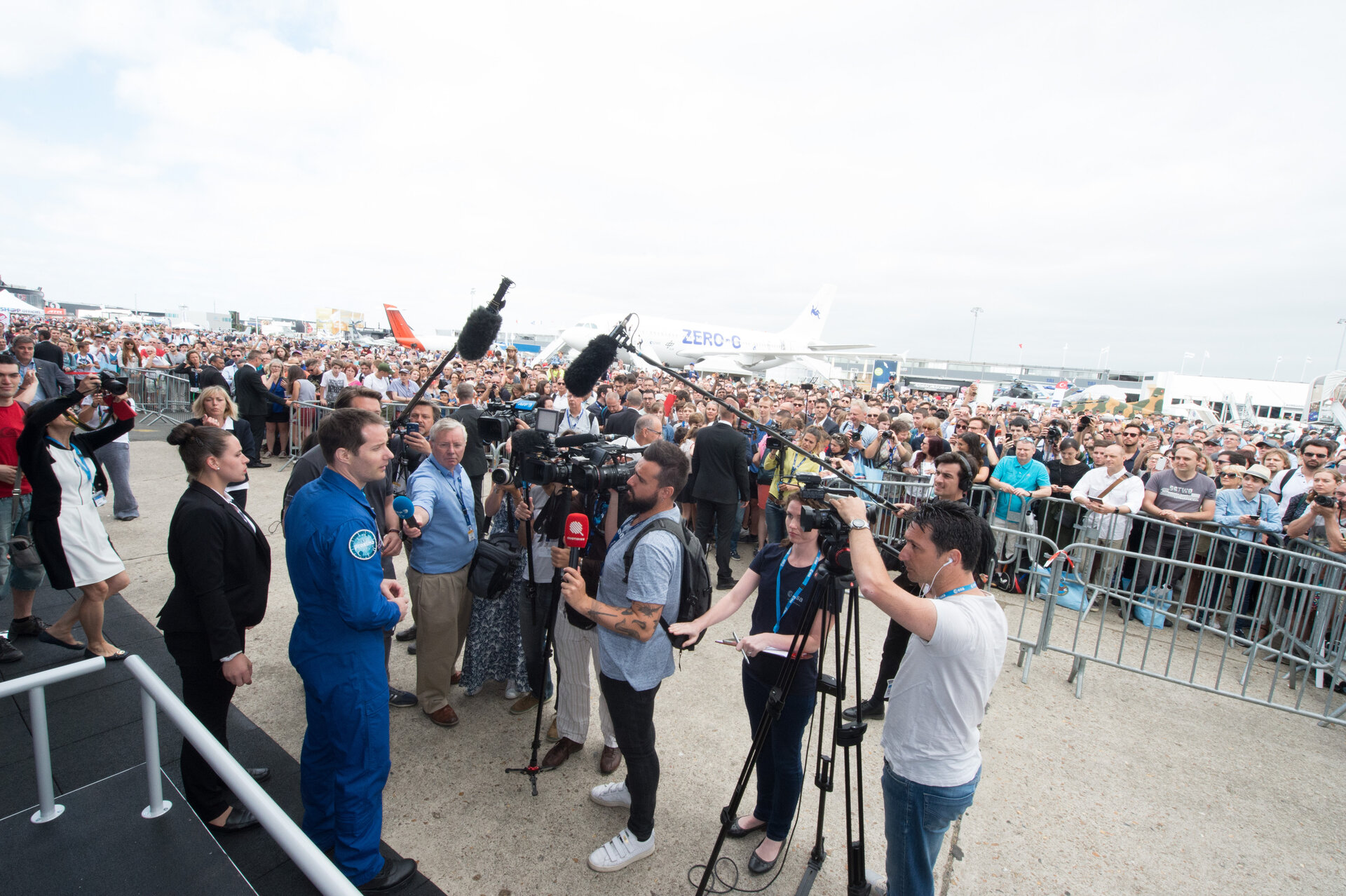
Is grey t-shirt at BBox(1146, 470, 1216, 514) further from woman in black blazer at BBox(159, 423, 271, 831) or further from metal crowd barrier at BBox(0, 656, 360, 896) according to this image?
woman in black blazer at BBox(159, 423, 271, 831)

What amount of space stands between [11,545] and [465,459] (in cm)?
330

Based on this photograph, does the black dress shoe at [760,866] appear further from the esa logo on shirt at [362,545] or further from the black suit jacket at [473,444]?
the black suit jacket at [473,444]

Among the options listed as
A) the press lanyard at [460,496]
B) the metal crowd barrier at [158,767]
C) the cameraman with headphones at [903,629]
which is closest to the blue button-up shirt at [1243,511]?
the cameraman with headphones at [903,629]

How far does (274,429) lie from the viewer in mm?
10633

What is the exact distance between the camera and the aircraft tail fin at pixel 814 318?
39.5 metres

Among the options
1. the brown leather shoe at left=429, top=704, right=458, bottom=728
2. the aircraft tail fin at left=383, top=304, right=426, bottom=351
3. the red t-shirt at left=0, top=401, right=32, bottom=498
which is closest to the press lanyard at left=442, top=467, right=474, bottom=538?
the brown leather shoe at left=429, top=704, right=458, bottom=728

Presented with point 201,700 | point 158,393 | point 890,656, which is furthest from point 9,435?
point 158,393

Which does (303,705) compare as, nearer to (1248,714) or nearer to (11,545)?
(11,545)

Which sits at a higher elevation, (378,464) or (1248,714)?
(378,464)

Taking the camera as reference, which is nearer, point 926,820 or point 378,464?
point 926,820

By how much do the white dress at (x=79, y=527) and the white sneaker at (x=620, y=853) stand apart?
347 centimetres

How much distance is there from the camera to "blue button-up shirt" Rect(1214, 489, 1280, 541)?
5.79 m

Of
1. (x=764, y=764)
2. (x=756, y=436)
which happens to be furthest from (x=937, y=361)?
(x=764, y=764)

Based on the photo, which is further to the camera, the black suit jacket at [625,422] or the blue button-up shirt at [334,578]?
the black suit jacket at [625,422]
